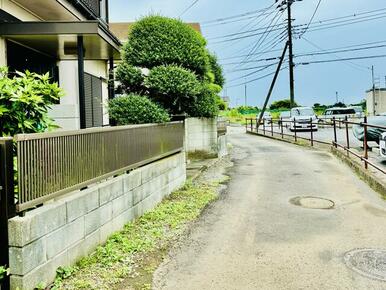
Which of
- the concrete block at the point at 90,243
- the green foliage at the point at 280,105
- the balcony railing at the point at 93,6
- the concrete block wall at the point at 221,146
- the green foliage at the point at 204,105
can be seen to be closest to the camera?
the concrete block at the point at 90,243

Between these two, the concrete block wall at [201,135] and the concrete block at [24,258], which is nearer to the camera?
the concrete block at [24,258]

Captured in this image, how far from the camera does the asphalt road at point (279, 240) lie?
3.60m

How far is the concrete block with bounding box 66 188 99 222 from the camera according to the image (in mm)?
3678

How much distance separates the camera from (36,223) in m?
3.14

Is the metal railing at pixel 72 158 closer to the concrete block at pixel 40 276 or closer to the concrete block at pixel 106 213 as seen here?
the concrete block at pixel 106 213

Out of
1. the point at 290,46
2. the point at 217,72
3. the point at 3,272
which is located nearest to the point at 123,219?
the point at 3,272

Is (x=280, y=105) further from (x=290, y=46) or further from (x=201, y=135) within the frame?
(x=201, y=135)

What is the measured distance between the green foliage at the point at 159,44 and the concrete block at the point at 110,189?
4.31 meters

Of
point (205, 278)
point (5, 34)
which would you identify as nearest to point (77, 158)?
point (205, 278)

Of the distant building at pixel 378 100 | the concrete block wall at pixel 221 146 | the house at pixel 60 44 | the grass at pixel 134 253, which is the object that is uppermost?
the distant building at pixel 378 100

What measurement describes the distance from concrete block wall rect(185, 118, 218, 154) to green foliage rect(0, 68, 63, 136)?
6.88 meters

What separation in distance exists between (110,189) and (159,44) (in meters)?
4.93

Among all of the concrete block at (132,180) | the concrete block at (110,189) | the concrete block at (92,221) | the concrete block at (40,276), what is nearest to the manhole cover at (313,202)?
the concrete block at (132,180)

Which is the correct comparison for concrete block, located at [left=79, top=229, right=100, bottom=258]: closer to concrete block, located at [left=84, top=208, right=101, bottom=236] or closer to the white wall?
concrete block, located at [left=84, top=208, right=101, bottom=236]
